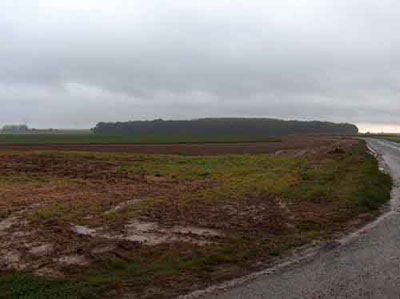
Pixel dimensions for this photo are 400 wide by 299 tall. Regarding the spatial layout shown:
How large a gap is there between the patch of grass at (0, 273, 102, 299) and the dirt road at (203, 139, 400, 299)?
1.82 meters

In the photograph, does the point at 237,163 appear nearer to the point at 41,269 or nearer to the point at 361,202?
the point at 361,202

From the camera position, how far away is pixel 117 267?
10.0 meters

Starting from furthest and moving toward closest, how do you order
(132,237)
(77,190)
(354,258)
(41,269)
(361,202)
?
(77,190), (361,202), (132,237), (354,258), (41,269)

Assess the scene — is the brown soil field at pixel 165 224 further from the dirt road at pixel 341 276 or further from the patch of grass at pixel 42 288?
the dirt road at pixel 341 276

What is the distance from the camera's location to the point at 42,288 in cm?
855

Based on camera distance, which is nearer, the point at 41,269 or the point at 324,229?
the point at 41,269

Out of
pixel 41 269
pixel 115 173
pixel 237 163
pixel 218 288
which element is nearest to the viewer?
pixel 218 288

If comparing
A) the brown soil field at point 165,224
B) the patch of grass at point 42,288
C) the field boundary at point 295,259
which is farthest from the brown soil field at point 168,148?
the patch of grass at point 42,288

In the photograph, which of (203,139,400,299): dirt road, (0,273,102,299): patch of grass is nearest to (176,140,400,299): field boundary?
(203,139,400,299): dirt road

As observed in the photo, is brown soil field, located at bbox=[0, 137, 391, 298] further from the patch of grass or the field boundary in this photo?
the field boundary

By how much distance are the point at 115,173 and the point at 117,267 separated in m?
22.2

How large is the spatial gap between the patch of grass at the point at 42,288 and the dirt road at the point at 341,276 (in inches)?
71.8

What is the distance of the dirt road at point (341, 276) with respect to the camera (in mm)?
8297

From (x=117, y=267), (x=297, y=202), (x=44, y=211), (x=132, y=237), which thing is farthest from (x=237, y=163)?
(x=117, y=267)
